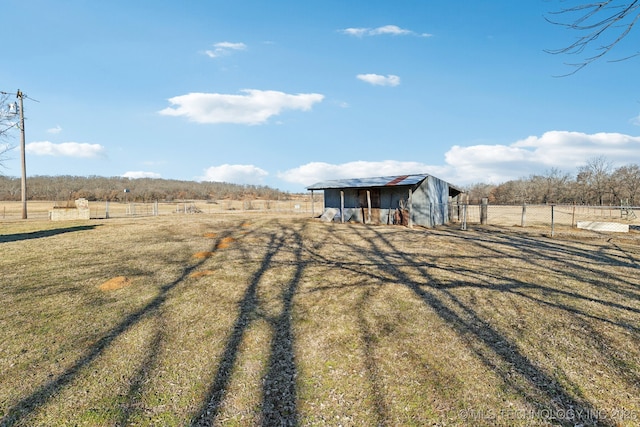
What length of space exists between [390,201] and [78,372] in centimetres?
1852

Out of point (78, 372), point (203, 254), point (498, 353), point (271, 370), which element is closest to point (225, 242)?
point (203, 254)

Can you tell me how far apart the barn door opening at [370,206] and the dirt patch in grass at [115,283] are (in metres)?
15.4

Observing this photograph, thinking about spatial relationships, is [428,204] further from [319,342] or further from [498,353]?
[319,342]

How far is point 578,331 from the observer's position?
505cm

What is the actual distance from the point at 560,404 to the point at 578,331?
234cm

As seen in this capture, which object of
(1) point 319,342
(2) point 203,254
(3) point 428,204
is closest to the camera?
(1) point 319,342

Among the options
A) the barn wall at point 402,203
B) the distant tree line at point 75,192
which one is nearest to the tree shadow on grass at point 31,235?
the barn wall at point 402,203

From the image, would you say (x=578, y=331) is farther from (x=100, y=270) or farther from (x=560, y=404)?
(x=100, y=270)

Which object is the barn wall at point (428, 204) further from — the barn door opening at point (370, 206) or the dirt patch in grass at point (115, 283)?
the dirt patch in grass at point (115, 283)

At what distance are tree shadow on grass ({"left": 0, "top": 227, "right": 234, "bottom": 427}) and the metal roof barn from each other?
51.5ft

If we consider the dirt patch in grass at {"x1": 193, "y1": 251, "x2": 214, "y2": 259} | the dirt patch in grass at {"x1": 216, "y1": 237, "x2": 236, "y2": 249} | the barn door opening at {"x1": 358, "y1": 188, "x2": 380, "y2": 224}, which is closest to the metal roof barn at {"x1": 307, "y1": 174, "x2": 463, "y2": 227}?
the barn door opening at {"x1": 358, "y1": 188, "x2": 380, "y2": 224}

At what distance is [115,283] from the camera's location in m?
7.64

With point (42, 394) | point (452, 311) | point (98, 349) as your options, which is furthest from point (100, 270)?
point (452, 311)

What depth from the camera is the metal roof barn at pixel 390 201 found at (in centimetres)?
1961
